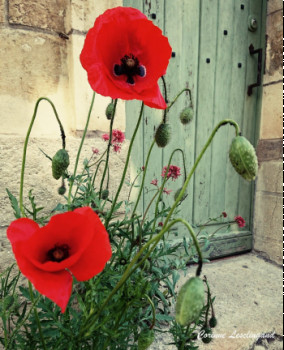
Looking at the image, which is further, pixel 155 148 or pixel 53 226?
pixel 155 148

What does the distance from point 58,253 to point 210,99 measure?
168 cm

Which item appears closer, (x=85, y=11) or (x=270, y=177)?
(x=85, y=11)

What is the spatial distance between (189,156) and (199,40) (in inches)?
29.4

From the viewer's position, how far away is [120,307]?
582 mm

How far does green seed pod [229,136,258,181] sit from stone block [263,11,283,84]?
1.77 m

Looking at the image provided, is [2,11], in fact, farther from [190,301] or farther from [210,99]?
[210,99]

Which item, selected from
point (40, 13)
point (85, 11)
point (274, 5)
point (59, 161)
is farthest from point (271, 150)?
point (59, 161)

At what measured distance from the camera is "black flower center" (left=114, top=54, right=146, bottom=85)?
24.5 inches

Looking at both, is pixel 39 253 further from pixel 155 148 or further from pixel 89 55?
pixel 155 148

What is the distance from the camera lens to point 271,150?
199 cm

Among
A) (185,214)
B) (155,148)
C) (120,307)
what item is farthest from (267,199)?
(120,307)

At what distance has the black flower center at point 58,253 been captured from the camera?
0.51 metres

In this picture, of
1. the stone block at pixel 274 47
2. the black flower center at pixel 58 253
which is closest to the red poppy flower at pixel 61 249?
the black flower center at pixel 58 253

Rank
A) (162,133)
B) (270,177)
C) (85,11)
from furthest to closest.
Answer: (270,177) → (85,11) → (162,133)
